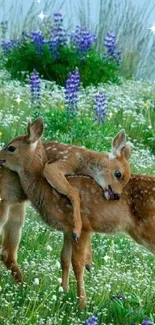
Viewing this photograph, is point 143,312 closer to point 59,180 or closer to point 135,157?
point 59,180

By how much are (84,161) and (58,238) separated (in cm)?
152

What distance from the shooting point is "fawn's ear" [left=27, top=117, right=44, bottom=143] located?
8656 millimetres

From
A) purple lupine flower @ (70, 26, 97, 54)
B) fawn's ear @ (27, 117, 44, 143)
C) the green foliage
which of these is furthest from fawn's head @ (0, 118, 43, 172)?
purple lupine flower @ (70, 26, 97, 54)

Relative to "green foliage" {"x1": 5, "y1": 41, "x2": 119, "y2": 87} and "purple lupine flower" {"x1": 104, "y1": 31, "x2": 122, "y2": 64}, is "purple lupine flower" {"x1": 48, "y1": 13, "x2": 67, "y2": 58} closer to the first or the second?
"green foliage" {"x1": 5, "y1": 41, "x2": 119, "y2": 87}

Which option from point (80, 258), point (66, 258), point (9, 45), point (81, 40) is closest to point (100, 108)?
point (81, 40)

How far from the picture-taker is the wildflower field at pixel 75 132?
816 centimetres

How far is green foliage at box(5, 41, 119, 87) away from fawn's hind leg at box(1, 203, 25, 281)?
893cm

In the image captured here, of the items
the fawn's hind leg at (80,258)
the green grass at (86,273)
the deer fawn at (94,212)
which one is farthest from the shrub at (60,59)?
the fawn's hind leg at (80,258)

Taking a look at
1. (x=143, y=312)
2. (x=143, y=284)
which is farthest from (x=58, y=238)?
(x=143, y=312)

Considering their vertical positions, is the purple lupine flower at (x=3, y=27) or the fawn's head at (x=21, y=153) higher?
the purple lupine flower at (x=3, y=27)

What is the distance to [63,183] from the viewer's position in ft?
28.2

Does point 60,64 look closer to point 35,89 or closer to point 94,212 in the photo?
point 35,89

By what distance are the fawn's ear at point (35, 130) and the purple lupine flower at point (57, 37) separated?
9.22 metres

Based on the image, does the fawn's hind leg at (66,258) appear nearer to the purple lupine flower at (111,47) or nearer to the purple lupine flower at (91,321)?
the purple lupine flower at (91,321)
